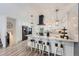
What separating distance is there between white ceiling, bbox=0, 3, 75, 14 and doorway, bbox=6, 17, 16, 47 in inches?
6.2

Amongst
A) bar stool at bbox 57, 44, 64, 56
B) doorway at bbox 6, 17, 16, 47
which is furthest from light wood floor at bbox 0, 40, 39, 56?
bar stool at bbox 57, 44, 64, 56

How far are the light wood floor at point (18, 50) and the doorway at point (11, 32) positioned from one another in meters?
0.09

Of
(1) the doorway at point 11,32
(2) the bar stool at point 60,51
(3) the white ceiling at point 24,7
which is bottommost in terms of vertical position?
(2) the bar stool at point 60,51

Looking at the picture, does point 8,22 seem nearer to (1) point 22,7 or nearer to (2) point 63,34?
(1) point 22,7

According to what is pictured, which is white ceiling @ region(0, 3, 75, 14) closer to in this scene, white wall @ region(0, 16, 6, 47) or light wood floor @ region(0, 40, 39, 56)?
white wall @ region(0, 16, 6, 47)

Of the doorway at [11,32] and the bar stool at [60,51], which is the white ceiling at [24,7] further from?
the bar stool at [60,51]

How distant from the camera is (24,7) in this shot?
1.73m

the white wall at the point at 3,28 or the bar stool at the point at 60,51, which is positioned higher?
the white wall at the point at 3,28

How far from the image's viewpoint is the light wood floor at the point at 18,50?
171 centimetres

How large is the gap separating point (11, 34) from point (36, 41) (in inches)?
17.2

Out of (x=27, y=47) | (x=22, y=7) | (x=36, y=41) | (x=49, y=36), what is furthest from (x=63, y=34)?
(x=22, y=7)

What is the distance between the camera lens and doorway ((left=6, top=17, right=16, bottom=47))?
1676mm

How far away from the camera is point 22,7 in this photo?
1.73m

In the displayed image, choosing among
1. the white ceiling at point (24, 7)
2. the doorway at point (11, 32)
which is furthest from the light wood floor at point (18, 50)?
the white ceiling at point (24, 7)
